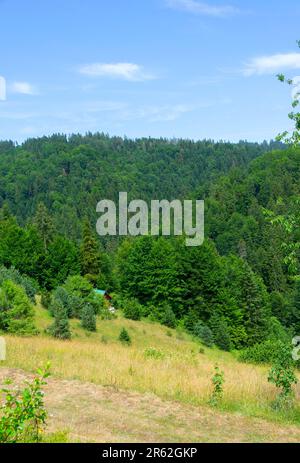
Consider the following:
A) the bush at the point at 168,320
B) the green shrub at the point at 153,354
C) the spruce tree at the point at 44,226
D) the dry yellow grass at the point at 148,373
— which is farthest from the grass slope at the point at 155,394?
the spruce tree at the point at 44,226

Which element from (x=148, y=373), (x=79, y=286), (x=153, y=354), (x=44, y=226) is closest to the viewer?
(x=148, y=373)

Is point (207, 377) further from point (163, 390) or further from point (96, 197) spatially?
point (96, 197)

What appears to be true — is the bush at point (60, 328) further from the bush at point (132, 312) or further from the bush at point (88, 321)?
the bush at point (132, 312)

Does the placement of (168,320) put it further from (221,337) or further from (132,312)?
(221,337)

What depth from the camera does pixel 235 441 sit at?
9133 millimetres

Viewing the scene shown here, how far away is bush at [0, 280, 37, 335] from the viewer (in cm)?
2734

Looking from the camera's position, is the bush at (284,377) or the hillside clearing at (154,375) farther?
the hillside clearing at (154,375)

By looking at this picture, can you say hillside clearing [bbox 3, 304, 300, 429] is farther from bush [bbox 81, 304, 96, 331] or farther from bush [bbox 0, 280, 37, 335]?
bush [bbox 81, 304, 96, 331]

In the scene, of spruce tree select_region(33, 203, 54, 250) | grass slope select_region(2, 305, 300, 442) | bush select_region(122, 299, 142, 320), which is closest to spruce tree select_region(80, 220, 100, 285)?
bush select_region(122, 299, 142, 320)

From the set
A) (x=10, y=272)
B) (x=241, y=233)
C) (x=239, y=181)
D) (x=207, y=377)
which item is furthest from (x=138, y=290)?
(x=239, y=181)

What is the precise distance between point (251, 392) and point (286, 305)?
3037 inches

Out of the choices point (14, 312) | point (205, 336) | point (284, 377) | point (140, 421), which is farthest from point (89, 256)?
point (140, 421)

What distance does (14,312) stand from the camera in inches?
1101

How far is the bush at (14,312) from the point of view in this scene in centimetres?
2734
